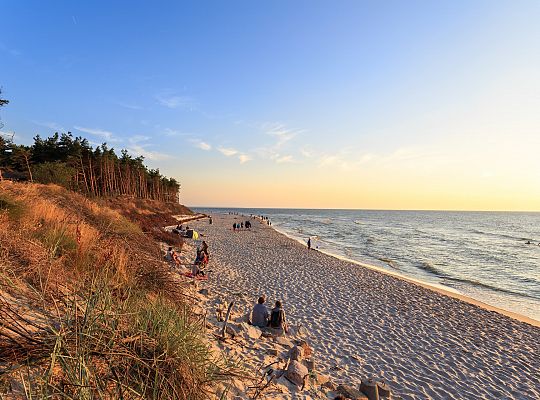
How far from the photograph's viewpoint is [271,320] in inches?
320

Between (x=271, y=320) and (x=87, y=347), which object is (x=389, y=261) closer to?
(x=271, y=320)

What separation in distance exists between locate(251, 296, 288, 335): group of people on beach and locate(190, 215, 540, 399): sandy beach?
0.92 metres

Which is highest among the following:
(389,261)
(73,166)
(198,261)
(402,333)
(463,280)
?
(73,166)

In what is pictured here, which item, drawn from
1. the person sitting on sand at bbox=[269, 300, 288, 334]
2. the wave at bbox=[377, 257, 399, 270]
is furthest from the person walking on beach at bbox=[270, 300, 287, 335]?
the wave at bbox=[377, 257, 399, 270]

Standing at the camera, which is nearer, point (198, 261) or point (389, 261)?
point (198, 261)

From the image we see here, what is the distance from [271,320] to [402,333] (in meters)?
4.58

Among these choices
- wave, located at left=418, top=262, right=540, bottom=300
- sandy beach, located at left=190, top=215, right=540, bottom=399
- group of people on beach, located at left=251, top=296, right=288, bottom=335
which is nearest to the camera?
sandy beach, located at left=190, top=215, right=540, bottom=399

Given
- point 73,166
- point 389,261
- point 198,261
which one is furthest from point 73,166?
point 389,261

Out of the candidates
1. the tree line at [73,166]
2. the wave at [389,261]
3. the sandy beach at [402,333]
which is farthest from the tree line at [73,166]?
the wave at [389,261]

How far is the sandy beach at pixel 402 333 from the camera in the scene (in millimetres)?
6730

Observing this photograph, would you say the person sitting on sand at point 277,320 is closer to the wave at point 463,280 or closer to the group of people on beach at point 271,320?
the group of people on beach at point 271,320

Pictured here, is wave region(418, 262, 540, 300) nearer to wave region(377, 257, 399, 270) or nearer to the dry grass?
wave region(377, 257, 399, 270)

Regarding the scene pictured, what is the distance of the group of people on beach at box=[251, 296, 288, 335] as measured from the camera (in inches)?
314

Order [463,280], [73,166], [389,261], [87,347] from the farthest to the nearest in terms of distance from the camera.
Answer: [73,166] < [389,261] < [463,280] < [87,347]
